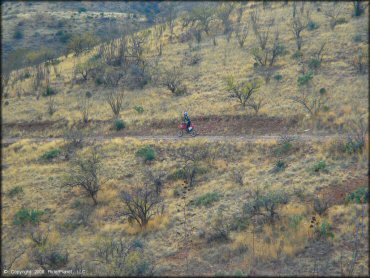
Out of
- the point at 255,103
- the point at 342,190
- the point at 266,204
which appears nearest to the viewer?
the point at 266,204

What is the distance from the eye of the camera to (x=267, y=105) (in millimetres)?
23906

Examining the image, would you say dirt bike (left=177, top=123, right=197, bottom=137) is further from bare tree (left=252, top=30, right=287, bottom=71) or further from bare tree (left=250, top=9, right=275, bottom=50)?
bare tree (left=250, top=9, right=275, bottom=50)

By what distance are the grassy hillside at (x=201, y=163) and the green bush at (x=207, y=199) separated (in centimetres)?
9

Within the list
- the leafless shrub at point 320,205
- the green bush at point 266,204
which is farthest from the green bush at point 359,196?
the green bush at point 266,204

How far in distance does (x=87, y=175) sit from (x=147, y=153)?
12.3ft

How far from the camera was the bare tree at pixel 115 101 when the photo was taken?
27.9 m

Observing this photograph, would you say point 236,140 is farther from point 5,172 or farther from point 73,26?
point 73,26

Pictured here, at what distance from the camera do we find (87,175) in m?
19.5

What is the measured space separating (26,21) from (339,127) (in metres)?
64.1

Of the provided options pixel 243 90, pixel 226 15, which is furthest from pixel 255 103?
pixel 226 15

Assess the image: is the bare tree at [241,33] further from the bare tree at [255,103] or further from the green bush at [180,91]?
the bare tree at [255,103]

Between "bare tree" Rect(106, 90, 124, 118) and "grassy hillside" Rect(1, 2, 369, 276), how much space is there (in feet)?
1.07

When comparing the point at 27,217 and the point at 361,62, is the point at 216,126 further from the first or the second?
the point at 27,217

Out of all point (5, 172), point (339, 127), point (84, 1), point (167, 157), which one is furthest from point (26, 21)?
point (339, 127)
